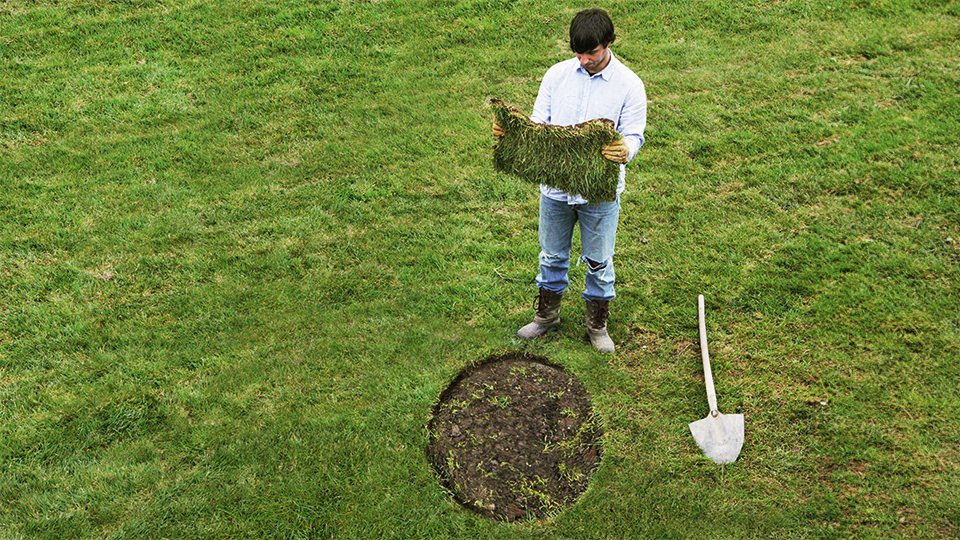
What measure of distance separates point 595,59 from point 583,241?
4.74 ft

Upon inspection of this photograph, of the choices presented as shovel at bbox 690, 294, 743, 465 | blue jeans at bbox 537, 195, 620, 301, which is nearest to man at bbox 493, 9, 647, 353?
blue jeans at bbox 537, 195, 620, 301

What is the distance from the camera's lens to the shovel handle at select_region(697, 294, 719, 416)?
5.12 m

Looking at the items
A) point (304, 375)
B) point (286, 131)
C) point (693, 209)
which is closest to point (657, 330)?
point (693, 209)

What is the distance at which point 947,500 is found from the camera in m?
4.56

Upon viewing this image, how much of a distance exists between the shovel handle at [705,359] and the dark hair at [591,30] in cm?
254

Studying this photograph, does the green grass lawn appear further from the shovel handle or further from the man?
the man

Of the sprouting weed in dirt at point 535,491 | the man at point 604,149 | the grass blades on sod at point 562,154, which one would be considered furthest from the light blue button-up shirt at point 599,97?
the sprouting weed in dirt at point 535,491

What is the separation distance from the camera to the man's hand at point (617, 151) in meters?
4.56

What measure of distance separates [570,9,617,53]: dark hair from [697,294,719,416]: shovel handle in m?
2.54

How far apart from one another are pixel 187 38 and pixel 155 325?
538 centimetres

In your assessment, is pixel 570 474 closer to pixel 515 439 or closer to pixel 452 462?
pixel 515 439

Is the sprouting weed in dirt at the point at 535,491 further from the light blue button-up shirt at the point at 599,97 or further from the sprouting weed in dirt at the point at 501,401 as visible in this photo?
the light blue button-up shirt at the point at 599,97

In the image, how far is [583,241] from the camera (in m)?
5.32

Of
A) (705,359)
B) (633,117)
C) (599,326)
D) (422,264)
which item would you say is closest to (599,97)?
(633,117)
